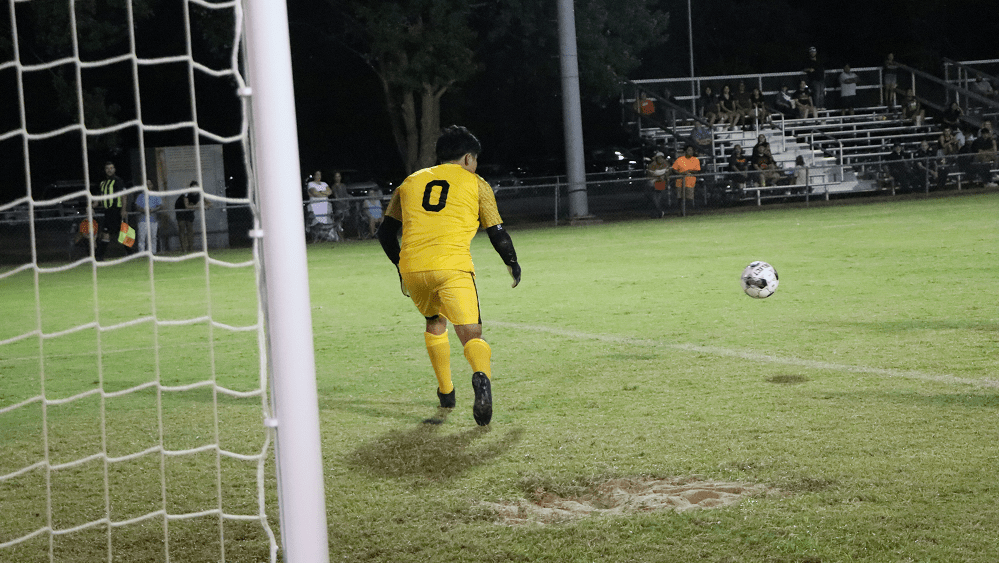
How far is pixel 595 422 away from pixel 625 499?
1429 millimetres

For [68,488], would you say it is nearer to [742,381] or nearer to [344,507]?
[344,507]

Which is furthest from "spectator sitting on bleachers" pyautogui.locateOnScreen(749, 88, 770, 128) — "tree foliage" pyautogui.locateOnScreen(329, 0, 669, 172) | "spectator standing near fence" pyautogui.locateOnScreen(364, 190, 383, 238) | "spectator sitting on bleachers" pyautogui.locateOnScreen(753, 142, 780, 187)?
"spectator standing near fence" pyautogui.locateOnScreen(364, 190, 383, 238)

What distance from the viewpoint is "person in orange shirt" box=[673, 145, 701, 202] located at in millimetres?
23625

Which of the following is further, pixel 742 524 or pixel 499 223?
pixel 499 223

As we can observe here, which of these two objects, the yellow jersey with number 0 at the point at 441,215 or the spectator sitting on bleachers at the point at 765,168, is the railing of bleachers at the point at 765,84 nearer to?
the spectator sitting on bleachers at the point at 765,168

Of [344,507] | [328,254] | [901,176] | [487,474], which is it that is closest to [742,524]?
[487,474]

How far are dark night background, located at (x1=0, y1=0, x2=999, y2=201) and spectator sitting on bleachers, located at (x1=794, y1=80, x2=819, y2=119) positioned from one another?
5.58 meters

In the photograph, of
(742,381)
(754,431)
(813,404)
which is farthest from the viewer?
(742,381)

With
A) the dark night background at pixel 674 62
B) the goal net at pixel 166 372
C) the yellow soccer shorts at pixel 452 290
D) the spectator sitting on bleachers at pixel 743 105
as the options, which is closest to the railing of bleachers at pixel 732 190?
the spectator sitting on bleachers at pixel 743 105

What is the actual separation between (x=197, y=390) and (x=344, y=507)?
3.26 metres

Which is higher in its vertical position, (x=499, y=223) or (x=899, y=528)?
(x=499, y=223)

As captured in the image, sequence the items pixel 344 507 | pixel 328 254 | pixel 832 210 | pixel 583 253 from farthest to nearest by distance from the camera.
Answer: pixel 832 210 < pixel 328 254 < pixel 583 253 < pixel 344 507

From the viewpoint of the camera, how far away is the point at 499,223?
20.9 feet

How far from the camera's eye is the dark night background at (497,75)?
129 ft
